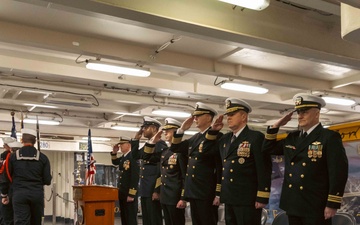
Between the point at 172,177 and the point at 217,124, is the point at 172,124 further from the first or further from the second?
the point at 217,124

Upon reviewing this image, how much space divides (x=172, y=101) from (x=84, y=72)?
124 inches

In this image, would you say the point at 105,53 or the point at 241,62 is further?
the point at 241,62

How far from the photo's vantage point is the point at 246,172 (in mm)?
3930

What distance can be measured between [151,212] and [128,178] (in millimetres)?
1012

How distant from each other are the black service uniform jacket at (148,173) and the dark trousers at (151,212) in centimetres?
11

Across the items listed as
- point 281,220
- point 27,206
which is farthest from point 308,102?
point 27,206

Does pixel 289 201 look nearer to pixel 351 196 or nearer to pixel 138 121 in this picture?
pixel 351 196

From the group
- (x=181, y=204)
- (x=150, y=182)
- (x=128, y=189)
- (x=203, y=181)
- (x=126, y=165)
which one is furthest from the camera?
(x=126, y=165)

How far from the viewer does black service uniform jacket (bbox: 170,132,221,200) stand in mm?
4438

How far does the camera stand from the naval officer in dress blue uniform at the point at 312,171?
327 cm

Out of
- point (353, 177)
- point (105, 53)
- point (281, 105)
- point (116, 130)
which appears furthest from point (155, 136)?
point (116, 130)

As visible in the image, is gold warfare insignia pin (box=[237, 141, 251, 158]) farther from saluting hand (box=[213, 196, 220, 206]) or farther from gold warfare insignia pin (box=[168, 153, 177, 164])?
gold warfare insignia pin (box=[168, 153, 177, 164])

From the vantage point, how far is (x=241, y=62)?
26.6 feet

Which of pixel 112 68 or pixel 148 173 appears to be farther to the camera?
pixel 112 68
